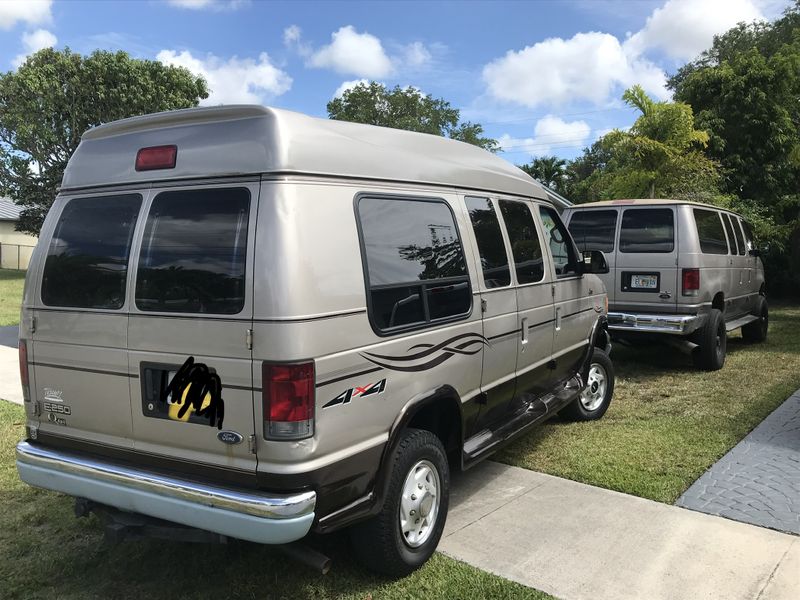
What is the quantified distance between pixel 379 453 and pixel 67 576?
77.1 inches

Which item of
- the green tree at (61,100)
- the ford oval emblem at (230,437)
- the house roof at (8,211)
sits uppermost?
the green tree at (61,100)

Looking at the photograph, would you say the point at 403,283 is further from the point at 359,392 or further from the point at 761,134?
the point at 761,134

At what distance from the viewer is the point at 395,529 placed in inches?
126

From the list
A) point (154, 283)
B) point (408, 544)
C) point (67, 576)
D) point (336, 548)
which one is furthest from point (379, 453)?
point (67, 576)

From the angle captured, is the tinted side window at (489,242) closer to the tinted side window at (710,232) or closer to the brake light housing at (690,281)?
the brake light housing at (690,281)

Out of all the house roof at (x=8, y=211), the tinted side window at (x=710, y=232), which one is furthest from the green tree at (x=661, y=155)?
the house roof at (x=8, y=211)

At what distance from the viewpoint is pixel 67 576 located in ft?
11.5

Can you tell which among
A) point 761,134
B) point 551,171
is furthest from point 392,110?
point 761,134

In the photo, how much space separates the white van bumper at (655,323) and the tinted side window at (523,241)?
328 centimetres

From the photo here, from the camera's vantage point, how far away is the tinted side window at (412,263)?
125 inches

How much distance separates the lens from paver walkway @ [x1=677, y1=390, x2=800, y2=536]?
408 cm

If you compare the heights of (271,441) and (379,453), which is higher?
(271,441)

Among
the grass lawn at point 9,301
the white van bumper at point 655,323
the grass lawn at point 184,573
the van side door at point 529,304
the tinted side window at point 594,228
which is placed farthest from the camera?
the grass lawn at point 9,301

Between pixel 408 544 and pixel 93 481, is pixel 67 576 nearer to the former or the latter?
pixel 93 481
